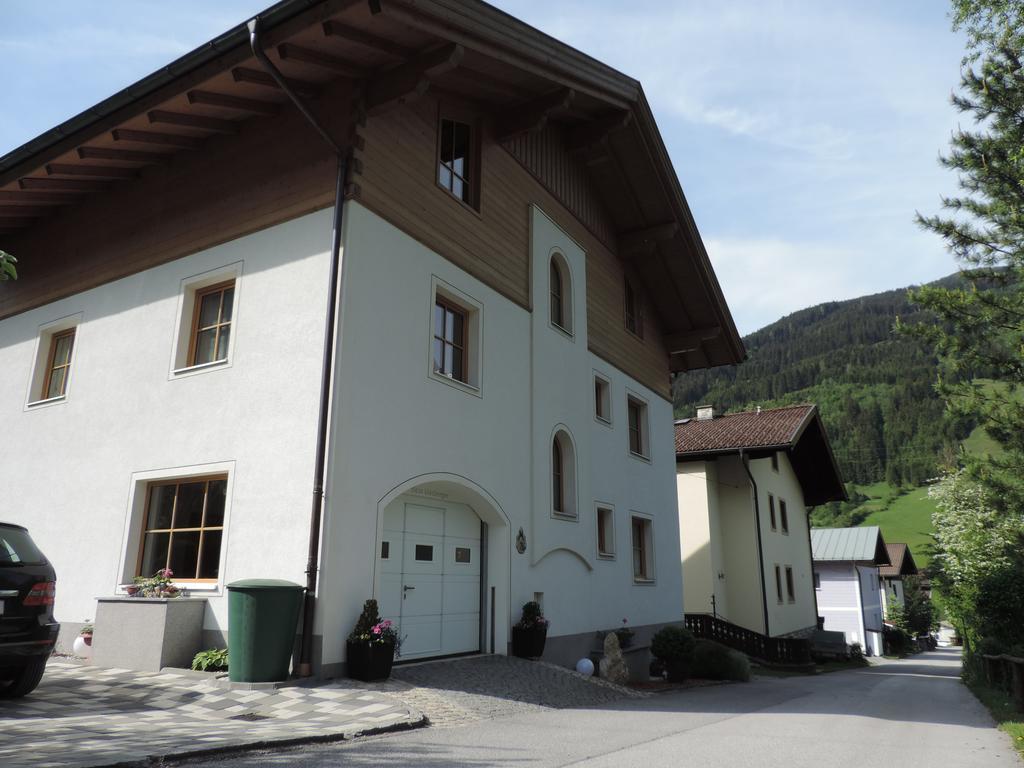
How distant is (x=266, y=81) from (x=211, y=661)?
7.09 m

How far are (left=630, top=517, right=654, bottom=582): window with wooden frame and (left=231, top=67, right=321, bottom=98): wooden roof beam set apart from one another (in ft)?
37.4

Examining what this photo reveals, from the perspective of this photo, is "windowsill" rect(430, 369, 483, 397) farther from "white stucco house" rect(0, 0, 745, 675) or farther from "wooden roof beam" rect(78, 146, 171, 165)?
"wooden roof beam" rect(78, 146, 171, 165)

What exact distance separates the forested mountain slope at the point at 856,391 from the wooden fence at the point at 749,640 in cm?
7085

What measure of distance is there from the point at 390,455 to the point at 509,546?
10.6 ft

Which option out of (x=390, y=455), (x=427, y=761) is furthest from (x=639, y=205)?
(x=427, y=761)

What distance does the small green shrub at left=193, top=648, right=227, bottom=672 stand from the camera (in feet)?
29.4

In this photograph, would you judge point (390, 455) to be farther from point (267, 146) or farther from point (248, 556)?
point (267, 146)

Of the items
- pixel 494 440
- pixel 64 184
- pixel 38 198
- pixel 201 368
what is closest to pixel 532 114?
pixel 494 440

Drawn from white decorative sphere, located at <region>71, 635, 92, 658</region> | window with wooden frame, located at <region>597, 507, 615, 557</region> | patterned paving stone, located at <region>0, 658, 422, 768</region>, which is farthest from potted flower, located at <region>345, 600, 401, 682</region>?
window with wooden frame, located at <region>597, 507, 615, 557</region>

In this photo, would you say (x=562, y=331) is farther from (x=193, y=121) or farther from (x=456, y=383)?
(x=193, y=121)

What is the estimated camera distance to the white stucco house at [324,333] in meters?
9.55

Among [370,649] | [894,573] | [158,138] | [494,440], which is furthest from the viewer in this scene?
[894,573]

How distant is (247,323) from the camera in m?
10.5

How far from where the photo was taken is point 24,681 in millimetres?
7195
